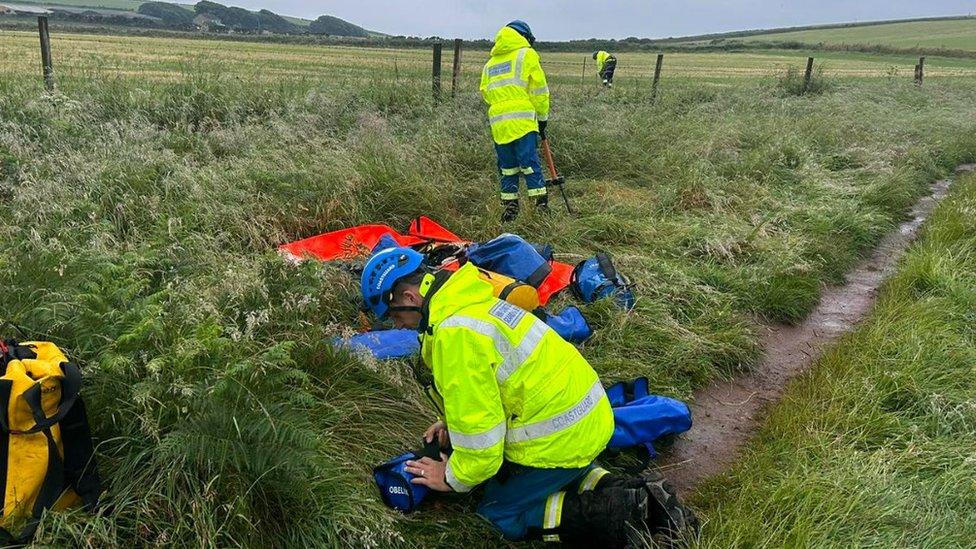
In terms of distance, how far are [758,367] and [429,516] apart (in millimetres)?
2568

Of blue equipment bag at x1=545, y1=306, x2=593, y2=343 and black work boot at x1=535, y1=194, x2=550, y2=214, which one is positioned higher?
black work boot at x1=535, y1=194, x2=550, y2=214

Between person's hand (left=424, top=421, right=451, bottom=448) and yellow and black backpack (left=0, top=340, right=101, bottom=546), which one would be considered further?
person's hand (left=424, top=421, right=451, bottom=448)

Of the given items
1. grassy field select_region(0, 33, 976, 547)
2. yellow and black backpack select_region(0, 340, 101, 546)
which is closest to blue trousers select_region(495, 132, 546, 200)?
grassy field select_region(0, 33, 976, 547)

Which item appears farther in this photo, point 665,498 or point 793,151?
point 793,151

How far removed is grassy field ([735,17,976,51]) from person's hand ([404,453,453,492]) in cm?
5344

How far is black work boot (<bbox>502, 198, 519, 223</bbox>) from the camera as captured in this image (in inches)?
250

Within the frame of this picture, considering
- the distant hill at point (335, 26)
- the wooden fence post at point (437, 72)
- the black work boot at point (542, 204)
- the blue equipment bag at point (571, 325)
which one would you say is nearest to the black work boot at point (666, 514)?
the blue equipment bag at point (571, 325)

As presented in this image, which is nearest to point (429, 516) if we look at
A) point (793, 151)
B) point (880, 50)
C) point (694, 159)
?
point (694, 159)

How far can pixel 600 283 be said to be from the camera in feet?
15.0

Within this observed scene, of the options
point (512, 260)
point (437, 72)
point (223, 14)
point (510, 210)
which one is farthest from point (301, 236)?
point (223, 14)

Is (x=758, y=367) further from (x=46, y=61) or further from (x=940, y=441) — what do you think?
(x=46, y=61)

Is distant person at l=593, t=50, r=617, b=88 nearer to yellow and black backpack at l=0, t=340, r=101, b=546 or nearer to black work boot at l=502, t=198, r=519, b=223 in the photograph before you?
black work boot at l=502, t=198, r=519, b=223

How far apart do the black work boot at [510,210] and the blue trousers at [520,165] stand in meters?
0.06

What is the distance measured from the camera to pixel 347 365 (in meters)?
3.15
